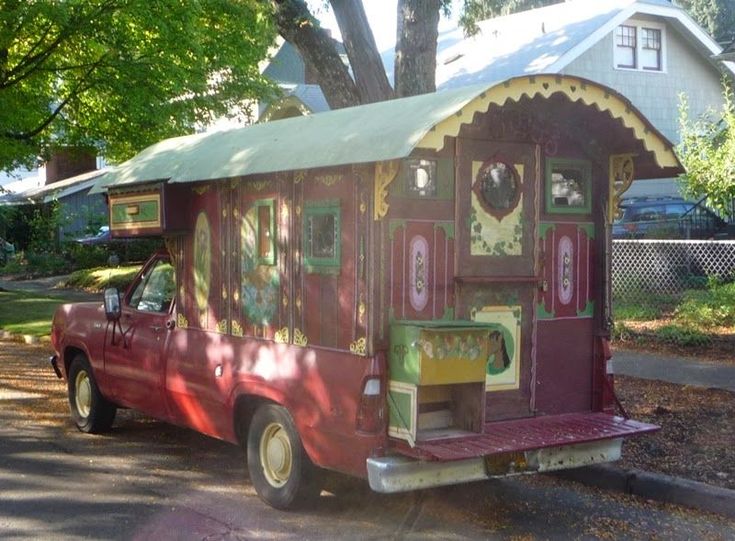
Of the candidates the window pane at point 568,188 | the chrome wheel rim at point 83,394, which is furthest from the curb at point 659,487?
the chrome wheel rim at point 83,394

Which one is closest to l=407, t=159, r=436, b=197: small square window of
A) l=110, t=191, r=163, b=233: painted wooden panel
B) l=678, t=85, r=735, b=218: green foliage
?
l=110, t=191, r=163, b=233: painted wooden panel

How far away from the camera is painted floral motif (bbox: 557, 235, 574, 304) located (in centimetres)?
747

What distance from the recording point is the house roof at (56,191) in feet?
140

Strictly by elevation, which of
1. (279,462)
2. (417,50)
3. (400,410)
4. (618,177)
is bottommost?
(279,462)

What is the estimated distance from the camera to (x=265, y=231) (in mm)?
7449

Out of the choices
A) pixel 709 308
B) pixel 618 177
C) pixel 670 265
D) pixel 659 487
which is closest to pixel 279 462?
pixel 659 487

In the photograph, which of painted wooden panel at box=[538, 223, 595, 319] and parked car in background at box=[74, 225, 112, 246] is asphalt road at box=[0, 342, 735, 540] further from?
parked car in background at box=[74, 225, 112, 246]

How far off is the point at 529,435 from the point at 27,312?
613 inches

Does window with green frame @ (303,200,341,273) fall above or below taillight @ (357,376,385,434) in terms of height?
above

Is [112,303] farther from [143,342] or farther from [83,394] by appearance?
[83,394]


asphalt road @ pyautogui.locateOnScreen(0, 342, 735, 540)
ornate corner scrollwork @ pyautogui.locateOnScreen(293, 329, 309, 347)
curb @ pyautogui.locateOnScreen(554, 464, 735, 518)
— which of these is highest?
ornate corner scrollwork @ pyautogui.locateOnScreen(293, 329, 309, 347)

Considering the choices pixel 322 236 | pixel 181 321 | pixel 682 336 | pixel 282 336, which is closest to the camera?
pixel 322 236

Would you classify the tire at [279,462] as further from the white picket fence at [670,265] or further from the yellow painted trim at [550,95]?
the white picket fence at [670,265]

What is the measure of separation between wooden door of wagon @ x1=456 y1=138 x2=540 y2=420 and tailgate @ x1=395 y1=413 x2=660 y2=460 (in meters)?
0.20
